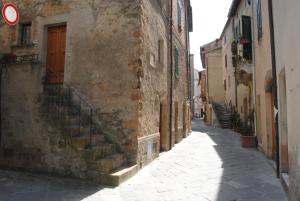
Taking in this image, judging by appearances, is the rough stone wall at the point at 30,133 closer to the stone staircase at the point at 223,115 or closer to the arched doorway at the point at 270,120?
the arched doorway at the point at 270,120

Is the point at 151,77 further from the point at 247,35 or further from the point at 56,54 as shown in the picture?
the point at 247,35

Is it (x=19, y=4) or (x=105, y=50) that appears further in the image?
(x=19, y=4)

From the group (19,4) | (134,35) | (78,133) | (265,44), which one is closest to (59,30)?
(19,4)

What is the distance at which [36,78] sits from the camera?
6.29m

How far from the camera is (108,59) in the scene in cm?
678

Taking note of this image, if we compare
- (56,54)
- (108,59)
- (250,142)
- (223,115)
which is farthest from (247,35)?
(223,115)

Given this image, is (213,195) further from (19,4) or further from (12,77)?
(19,4)

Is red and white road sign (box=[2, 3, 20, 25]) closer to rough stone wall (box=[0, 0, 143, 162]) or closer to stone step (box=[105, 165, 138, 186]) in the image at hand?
rough stone wall (box=[0, 0, 143, 162])

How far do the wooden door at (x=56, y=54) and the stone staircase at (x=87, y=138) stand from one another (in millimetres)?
865

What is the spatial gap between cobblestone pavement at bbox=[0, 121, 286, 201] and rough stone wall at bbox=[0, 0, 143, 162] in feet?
3.91

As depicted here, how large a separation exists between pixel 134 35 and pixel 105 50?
0.94 meters

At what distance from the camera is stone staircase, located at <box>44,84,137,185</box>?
210 inches

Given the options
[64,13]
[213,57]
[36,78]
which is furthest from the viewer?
[213,57]

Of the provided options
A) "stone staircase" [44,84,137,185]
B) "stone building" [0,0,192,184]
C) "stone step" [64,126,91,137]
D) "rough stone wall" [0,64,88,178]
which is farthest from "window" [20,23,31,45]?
"stone step" [64,126,91,137]
